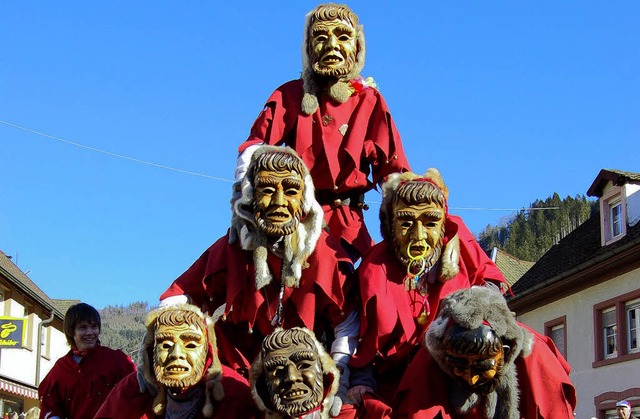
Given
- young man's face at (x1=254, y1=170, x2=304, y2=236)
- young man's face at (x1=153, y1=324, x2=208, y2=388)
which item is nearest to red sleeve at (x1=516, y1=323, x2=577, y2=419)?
young man's face at (x1=254, y1=170, x2=304, y2=236)

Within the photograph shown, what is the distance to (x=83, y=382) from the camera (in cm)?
586

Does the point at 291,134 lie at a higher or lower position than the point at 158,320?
higher

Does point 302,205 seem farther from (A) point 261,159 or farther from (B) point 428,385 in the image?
(B) point 428,385

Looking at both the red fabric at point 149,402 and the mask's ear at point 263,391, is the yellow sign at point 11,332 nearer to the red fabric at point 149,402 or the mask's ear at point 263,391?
the red fabric at point 149,402

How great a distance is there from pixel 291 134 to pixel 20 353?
1135 inches

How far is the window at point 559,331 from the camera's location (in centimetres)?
2503

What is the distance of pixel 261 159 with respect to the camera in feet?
15.7

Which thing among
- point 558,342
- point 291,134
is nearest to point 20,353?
point 558,342

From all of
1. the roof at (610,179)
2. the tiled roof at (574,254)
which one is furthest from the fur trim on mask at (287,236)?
the roof at (610,179)

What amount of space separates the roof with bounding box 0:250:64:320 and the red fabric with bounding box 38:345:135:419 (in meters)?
24.3

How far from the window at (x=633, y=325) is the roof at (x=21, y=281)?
17.6 meters

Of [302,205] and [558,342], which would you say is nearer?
[302,205]

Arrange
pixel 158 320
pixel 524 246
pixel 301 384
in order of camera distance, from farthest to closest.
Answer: pixel 524 246 → pixel 158 320 → pixel 301 384

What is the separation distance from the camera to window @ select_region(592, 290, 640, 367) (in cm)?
2183
